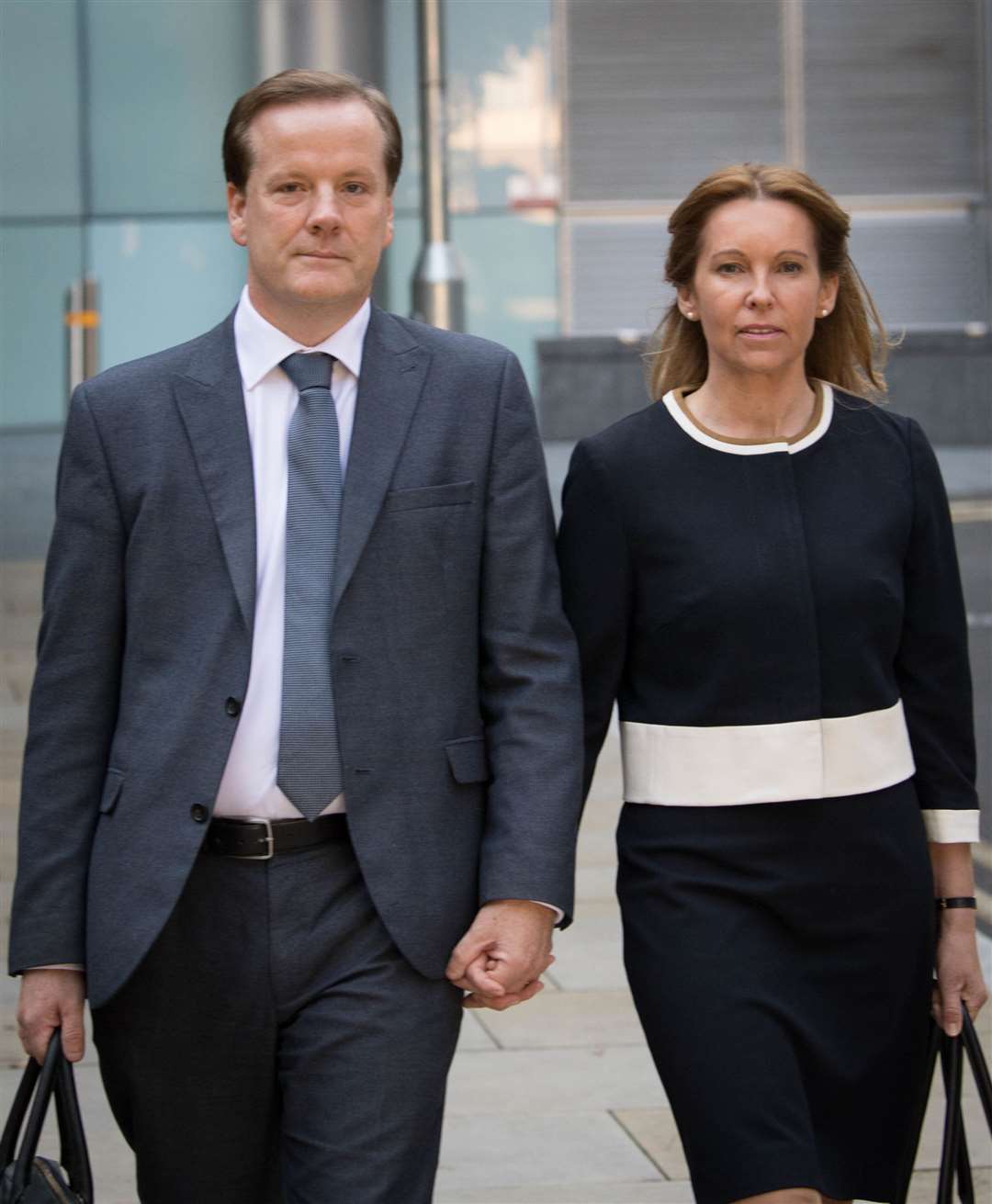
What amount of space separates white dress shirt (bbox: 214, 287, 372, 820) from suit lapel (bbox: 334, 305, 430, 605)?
0.02m

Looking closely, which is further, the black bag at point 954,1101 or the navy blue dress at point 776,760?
the navy blue dress at point 776,760

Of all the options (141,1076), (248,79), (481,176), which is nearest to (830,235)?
(141,1076)

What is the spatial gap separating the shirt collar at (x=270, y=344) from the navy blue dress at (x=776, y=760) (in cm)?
42

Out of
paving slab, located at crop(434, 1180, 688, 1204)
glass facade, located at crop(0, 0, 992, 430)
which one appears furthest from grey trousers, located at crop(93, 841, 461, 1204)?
glass facade, located at crop(0, 0, 992, 430)

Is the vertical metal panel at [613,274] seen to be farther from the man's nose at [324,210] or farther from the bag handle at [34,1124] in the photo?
the bag handle at [34,1124]

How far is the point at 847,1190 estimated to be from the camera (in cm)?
316

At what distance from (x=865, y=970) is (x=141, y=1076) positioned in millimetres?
1062

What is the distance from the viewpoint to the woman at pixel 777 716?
3.08 meters

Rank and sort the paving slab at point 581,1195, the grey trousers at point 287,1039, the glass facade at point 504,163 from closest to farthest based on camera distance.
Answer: the grey trousers at point 287,1039
the paving slab at point 581,1195
the glass facade at point 504,163

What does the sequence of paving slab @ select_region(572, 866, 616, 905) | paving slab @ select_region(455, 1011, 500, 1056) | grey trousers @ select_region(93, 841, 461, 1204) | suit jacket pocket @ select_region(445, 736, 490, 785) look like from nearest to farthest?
1. grey trousers @ select_region(93, 841, 461, 1204)
2. suit jacket pocket @ select_region(445, 736, 490, 785)
3. paving slab @ select_region(455, 1011, 500, 1056)
4. paving slab @ select_region(572, 866, 616, 905)

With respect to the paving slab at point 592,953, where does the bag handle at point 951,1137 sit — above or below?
above

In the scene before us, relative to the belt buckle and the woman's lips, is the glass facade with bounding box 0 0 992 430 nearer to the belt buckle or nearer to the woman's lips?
the woman's lips

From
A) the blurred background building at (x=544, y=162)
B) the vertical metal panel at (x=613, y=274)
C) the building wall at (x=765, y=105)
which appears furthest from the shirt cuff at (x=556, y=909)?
the building wall at (x=765, y=105)

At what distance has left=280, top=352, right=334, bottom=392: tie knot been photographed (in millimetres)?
3012
